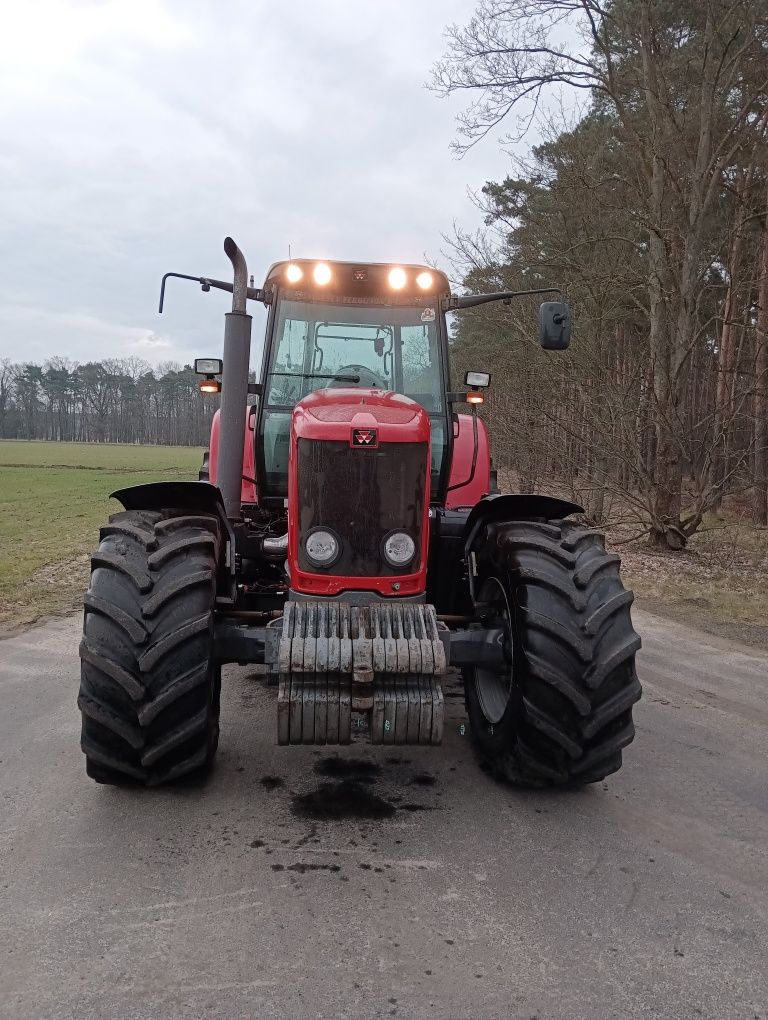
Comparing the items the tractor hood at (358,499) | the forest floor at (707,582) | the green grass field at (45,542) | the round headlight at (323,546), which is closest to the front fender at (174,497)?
the tractor hood at (358,499)

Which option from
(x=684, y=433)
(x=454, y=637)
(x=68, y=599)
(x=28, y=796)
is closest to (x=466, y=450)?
(x=454, y=637)

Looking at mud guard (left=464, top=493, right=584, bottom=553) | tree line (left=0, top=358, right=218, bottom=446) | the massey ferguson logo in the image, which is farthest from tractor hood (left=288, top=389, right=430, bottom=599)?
tree line (left=0, top=358, right=218, bottom=446)

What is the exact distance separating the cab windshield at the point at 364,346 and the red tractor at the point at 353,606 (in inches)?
9.1

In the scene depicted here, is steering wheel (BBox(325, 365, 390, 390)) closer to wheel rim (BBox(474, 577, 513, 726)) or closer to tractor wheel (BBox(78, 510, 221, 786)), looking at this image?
wheel rim (BBox(474, 577, 513, 726))

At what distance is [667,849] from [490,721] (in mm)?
992

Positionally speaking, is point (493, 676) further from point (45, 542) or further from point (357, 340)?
point (45, 542)

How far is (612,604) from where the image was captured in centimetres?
323

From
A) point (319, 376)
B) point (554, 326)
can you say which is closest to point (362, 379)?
point (319, 376)

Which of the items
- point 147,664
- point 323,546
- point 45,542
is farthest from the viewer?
point 45,542

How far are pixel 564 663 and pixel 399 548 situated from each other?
897 mm

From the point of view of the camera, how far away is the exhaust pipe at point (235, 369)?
3924 millimetres

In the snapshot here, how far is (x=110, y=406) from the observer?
108 m

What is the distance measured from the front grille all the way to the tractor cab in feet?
3.39

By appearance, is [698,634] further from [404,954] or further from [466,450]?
[404,954]
